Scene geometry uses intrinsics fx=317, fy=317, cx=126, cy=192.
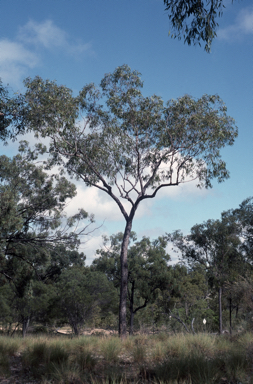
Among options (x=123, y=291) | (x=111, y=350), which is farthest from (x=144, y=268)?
(x=111, y=350)

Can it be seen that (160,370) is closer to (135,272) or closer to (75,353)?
(75,353)

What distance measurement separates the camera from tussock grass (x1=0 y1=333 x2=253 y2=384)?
6574 mm

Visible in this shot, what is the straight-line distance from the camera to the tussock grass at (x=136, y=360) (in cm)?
657

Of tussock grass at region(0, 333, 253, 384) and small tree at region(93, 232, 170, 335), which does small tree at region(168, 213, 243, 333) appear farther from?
tussock grass at region(0, 333, 253, 384)

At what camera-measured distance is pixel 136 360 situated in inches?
315

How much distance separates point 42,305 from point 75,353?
23.1 m

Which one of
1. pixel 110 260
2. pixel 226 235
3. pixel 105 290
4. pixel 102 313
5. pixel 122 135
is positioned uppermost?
pixel 122 135

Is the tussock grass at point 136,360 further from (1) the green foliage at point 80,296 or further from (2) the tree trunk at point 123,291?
(1) the green foliage at point 80,296

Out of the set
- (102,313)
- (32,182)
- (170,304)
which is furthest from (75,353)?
(102,313)

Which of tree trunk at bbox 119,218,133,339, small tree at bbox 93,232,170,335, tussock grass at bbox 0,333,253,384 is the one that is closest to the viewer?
tussock grass at bbox 0,333,253,384

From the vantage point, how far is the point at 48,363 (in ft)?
25.8

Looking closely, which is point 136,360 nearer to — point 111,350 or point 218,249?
point 111,350

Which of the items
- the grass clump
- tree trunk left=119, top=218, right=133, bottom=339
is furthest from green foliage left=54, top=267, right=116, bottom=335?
the grass clump

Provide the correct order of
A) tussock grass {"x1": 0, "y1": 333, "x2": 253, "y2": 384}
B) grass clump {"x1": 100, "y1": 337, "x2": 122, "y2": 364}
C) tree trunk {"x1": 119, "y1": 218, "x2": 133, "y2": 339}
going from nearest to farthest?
tussock grass {"x1": 0, "y1": 333, "x2": 253, "y2": 384}
grass clump {"x1": 100, "y1": 337, "x2": 122, "y2": 364}
tree trunk {"x1": 119, "y1": 218, "x2": 133, "y2": 339}
